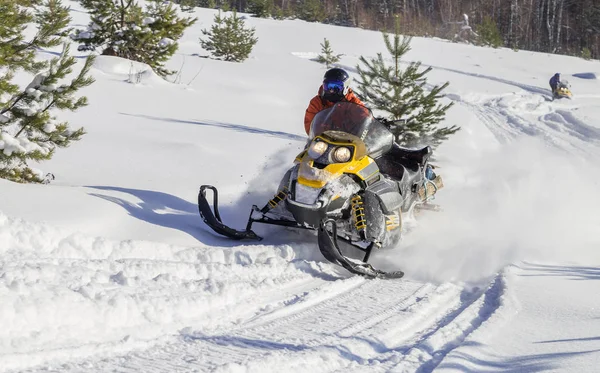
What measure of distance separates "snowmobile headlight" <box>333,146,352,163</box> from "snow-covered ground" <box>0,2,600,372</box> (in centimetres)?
87

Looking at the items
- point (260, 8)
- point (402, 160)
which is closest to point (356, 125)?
→ point (402, 160)

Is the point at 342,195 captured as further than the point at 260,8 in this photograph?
No

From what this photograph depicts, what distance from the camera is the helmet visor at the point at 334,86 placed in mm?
6973

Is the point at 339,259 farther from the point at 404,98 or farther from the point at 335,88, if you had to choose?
the point at 404,98

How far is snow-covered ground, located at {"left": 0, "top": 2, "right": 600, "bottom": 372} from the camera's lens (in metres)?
3.16

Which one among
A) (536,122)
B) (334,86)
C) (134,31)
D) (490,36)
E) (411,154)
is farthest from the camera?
(490,36)

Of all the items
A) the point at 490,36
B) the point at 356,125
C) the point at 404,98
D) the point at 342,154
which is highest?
the point at 490,36

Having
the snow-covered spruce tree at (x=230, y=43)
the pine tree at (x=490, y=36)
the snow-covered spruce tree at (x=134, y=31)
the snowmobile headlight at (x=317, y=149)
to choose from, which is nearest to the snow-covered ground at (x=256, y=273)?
the snowmobile headlight at (x=317, y=149)

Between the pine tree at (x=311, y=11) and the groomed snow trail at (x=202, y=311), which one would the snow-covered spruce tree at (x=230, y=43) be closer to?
the groomed snow trail at (x=202, y=311)

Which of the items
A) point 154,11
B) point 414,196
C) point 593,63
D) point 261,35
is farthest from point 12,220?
point 593,63

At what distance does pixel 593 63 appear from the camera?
37281 millimetres

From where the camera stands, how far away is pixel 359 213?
554cm

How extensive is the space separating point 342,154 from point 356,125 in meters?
0.59

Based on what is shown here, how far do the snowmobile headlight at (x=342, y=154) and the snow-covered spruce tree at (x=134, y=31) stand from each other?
12270mm
